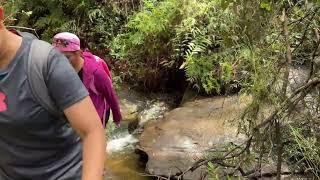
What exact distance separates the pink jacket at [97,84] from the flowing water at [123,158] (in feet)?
5.76

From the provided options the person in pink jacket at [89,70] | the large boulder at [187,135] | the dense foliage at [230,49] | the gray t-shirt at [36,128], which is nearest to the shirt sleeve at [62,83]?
the gray t-shirt at [36,128]

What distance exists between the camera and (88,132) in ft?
4.68

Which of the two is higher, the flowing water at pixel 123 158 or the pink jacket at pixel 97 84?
the pink jacket at pixel 97 84

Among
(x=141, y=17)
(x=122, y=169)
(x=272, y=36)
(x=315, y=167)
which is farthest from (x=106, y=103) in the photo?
(x=141, y=17)

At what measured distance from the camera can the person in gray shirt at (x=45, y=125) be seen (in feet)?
4.62

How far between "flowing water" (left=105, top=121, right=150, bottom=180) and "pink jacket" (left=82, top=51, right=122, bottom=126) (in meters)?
1.76

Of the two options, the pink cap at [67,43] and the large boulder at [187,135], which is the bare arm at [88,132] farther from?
the large boulder at [187,135]

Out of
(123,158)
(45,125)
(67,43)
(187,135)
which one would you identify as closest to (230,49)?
(187,135)

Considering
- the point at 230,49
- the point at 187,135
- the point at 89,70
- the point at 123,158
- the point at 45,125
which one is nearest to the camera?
the point at 45,125

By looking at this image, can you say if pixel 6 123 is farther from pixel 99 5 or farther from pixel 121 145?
pixel 99 5

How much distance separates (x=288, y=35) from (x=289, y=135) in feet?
2.05

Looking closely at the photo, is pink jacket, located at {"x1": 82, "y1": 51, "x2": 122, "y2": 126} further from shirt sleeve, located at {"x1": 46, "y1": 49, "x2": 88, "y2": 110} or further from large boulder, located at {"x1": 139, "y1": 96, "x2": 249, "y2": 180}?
shirt sleeve, located at {"x1": 46, "y1": 49, "x2": 88, "y2": 110}

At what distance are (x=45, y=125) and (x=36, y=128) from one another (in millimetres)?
30

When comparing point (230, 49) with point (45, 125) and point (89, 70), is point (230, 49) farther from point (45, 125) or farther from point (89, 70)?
point (45, 125)
